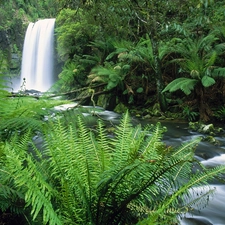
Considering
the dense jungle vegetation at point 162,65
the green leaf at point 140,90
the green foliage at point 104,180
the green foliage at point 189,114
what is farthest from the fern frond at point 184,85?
the green foliage at point 104,180

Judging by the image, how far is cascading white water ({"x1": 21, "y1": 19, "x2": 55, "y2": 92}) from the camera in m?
17.8

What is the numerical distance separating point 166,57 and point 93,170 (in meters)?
7.43

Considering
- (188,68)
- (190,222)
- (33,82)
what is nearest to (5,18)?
(33,82)

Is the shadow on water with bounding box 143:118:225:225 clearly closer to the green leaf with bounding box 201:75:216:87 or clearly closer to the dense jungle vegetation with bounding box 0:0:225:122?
the dense jungle vegetation with bounding box 0:0:225:122

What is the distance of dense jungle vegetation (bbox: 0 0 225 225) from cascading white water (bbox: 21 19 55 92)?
3.40 m

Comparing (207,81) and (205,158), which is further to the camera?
(207,81)

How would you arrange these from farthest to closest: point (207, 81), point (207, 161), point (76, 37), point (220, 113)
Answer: point (76, 37) → point (220, 113) → point (207, 81) → point (207, 161)

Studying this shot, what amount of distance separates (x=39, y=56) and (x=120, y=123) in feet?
50.2

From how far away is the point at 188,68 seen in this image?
23.5 ft

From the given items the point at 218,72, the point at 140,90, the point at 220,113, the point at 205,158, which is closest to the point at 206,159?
the point at 205,158

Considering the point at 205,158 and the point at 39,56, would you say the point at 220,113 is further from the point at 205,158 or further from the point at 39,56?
the point at 39,56

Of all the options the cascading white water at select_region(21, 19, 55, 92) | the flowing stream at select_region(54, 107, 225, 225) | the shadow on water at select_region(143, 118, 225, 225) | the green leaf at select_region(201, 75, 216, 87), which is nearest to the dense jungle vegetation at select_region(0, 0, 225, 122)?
the green leaf at select_region(201, 75, 216, 87)

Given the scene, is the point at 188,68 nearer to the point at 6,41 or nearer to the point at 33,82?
the point at 33,82

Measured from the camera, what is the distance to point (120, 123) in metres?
4.66
